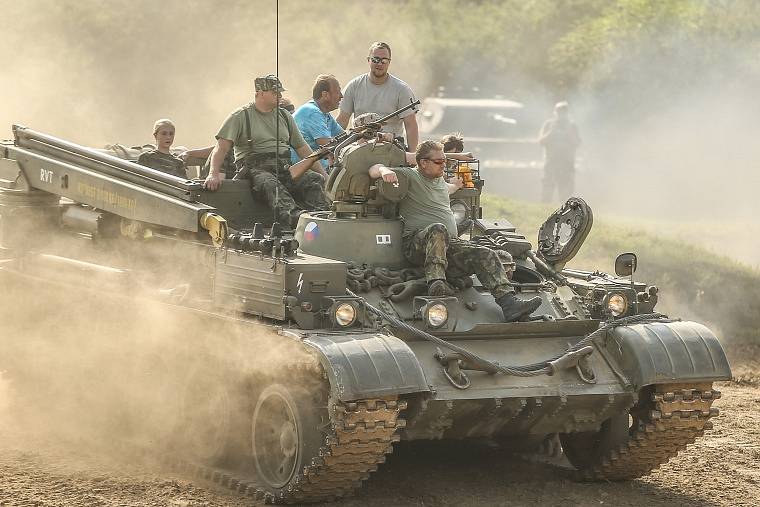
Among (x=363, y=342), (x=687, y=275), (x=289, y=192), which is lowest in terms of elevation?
(x=687, y=275)

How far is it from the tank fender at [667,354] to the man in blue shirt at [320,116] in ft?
13.9

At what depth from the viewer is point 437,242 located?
39.7 feet

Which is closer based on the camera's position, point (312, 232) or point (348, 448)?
point (348, 448)

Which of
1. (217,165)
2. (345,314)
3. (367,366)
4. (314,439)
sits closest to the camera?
(367,366)

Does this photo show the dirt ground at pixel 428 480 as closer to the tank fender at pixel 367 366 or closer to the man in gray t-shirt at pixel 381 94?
the tank fender at pixel 367 366

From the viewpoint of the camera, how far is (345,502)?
37.0 ft

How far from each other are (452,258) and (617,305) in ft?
4.40

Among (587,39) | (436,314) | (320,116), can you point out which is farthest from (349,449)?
(587,39)

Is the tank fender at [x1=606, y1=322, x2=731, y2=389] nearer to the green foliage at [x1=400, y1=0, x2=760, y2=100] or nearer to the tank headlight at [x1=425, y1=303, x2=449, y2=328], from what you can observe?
the tank headlight at [x1=425, y1=303, x2=449, y2=328]

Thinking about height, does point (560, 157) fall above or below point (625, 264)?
above

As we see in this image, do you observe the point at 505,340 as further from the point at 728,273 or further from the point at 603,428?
the point at 728,273

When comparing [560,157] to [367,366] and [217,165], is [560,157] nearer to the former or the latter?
[217,165]

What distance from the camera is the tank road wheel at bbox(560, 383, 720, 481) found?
1172 cm

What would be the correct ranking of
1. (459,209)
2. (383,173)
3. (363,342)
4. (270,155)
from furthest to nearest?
(270,155) → (459,209) → (383,173) → (363,342)
